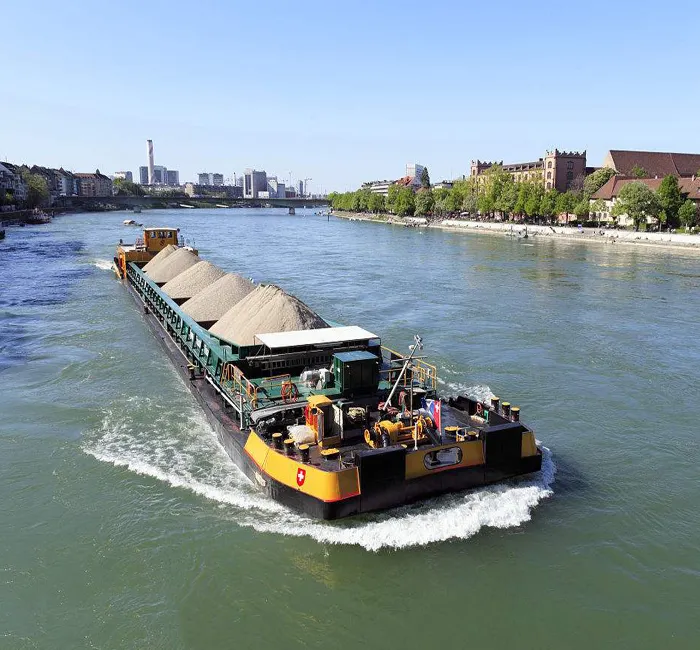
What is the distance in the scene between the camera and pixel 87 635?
10.3 metres

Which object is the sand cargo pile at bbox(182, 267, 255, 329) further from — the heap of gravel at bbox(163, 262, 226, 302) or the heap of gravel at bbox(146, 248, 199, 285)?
the heap of gravel at bbox(146, 248, 199, 285)

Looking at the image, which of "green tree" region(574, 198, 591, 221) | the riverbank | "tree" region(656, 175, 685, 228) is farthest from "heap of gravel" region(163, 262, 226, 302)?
"green tree" region(574, 198, 591, 221)

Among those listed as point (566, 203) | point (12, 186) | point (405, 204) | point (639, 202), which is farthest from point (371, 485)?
point (12, 186)

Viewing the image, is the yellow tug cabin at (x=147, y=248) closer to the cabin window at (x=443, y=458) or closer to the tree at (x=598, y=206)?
the cabin window at (x=443, y=458)

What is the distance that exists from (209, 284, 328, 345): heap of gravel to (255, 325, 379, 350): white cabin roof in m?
0.55

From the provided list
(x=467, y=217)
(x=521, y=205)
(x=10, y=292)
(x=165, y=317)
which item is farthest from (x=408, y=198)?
(x=165, y=317)

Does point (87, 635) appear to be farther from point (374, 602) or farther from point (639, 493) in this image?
point (639, 493)

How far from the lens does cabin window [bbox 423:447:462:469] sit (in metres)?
13.3

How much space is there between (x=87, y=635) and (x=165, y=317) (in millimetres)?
17551

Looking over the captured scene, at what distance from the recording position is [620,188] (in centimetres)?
9906

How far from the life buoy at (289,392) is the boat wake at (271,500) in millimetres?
2230

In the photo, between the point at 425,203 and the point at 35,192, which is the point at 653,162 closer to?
the point at 425,203

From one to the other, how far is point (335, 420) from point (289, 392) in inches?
76.1

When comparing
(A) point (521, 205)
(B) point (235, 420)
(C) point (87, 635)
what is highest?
(A) point (521, 205)
